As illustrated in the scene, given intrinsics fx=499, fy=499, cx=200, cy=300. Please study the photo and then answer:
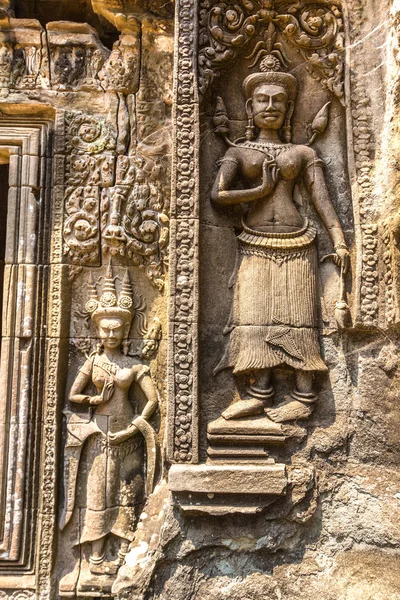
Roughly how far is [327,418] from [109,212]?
2.55 meters

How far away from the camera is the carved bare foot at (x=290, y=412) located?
12.5 ft

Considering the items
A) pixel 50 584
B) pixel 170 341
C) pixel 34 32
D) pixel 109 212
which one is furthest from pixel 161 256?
pixel 50 584

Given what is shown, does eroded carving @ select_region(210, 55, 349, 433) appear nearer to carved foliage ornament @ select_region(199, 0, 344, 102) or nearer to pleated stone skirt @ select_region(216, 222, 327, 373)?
pleated stone skirt @ select_region(216, 222, 327, 373)

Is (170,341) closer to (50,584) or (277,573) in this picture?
(277,573)

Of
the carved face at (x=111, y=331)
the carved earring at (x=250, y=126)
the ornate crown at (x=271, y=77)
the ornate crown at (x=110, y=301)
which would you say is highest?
the ornate crown at (x=271, y=77)

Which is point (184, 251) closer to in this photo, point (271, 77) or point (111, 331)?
point (111, 331)

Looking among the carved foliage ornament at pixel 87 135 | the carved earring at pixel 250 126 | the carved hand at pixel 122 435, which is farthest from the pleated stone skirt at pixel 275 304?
the carved foliage ornament at pixel 87 135

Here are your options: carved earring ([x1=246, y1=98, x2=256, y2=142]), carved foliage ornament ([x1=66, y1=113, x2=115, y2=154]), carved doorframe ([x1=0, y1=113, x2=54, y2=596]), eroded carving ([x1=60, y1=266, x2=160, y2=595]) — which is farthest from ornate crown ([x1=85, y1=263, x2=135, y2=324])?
carved earring ([x1=246, y1=98, x2=256, y2=142])

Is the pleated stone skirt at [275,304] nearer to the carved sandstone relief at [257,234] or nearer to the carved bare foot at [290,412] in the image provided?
the carved sandstone relief at [257,234]

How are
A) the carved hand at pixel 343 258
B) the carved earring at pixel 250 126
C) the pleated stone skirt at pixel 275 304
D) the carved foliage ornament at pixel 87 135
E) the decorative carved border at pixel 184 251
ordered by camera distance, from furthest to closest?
the carved foliage ornament at pixel 87 135
the carved earring at pixel 250 126
the carved hand at pixel 343 258
the pleated stone skirt at pixel 275 304
the decorative carved border at pixel 184 251

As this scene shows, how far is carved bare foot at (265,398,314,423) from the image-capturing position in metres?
3.81

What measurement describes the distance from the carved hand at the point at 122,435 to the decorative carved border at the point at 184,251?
584mm

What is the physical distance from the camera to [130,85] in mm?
4633

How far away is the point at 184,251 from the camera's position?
3.87 metres
